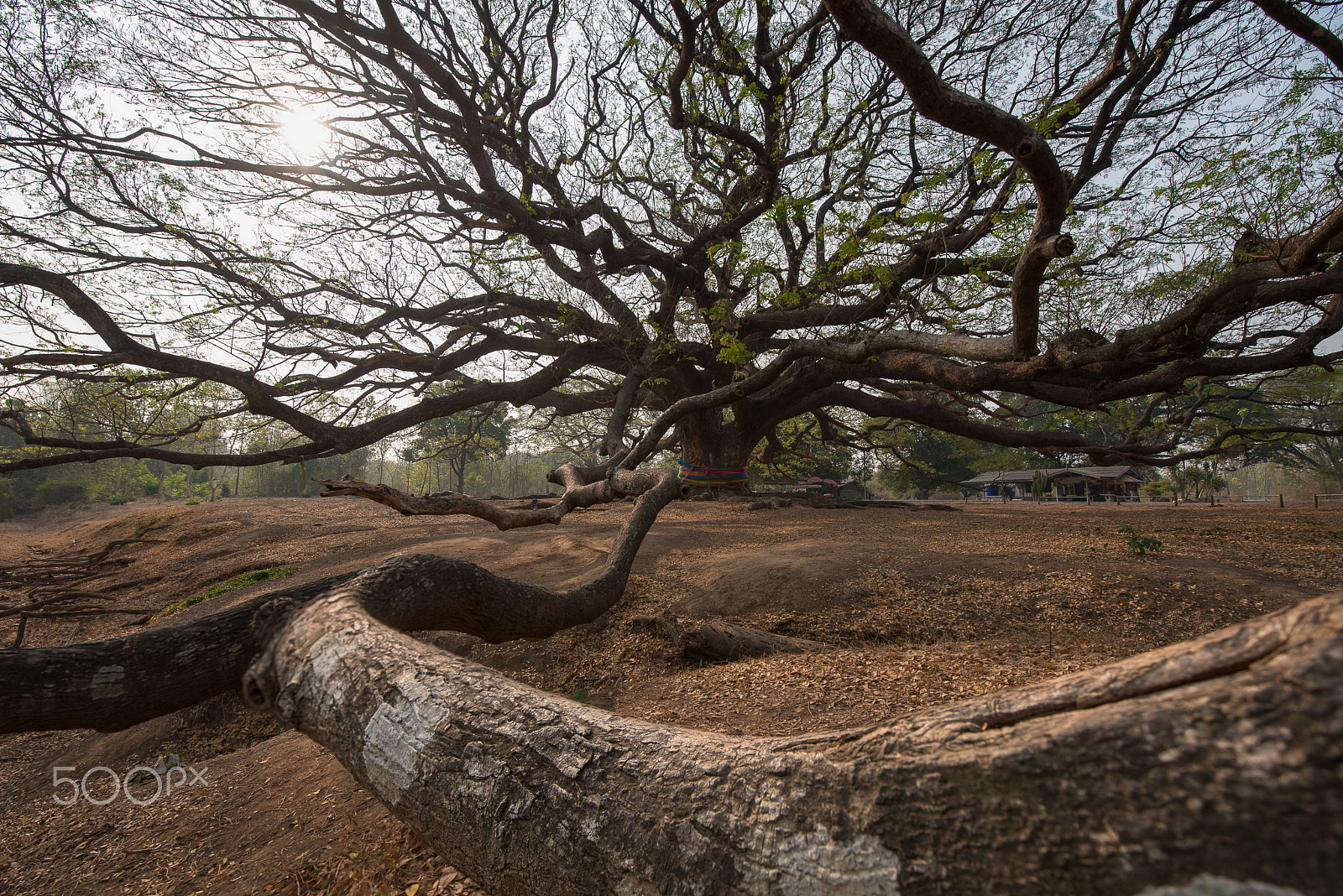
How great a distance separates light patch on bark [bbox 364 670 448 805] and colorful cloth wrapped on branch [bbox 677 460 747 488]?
1114cm

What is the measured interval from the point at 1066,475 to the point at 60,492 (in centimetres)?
5609

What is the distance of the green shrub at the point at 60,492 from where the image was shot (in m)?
28.4

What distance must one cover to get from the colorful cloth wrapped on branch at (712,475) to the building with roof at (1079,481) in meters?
25.1

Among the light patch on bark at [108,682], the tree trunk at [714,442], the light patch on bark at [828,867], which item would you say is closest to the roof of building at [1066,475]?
the tree trunk at [714,442]

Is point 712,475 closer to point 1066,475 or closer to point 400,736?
point 400,736

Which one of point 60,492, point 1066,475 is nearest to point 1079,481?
point 1066,475

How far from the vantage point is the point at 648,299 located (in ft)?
34.6

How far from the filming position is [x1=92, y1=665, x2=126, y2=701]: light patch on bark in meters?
1.81

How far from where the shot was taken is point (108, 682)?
1.83 meters

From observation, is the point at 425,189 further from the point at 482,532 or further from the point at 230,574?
the point at 230,574

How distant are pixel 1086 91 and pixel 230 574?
12.9 m

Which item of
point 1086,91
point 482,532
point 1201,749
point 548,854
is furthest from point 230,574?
point 1086,91

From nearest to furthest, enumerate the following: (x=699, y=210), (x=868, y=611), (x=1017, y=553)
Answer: (x=868, y=611), (x=1017, y=553), (x=699, y=210)

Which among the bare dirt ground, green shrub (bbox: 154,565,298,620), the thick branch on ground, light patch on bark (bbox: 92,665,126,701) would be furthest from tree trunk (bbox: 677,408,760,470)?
light patch on bark (bbox: 92,665,126,701)
